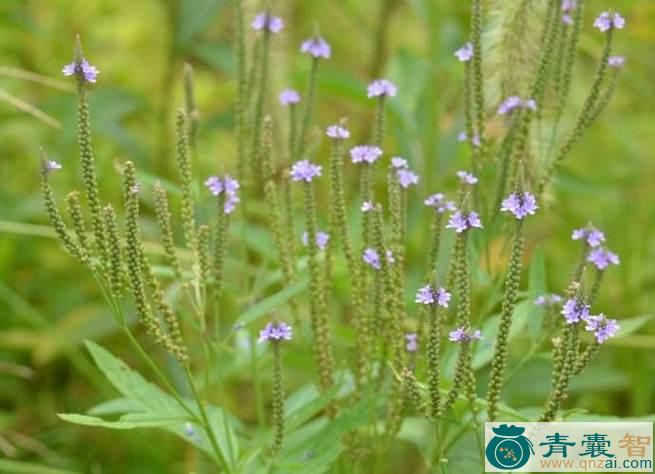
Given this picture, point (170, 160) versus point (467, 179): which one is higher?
point (170, 160)

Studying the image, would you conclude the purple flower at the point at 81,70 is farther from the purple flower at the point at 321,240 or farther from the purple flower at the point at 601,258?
the purple flower at the point at 601,258

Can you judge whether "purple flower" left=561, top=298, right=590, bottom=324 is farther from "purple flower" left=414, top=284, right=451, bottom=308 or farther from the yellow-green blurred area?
the yellow-green blurred area

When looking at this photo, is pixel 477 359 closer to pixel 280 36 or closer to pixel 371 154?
pixel 371 154

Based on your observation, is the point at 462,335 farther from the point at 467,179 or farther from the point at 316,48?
the point at 316,48

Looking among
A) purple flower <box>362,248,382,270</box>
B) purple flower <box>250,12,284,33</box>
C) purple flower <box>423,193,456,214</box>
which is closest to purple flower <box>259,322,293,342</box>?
purple flower <box>362,248,382,270</box>

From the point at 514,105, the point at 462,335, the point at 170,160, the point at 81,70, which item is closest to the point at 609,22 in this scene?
the point at 514,105

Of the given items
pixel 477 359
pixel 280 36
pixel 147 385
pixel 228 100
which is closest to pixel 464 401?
pixel 477 359

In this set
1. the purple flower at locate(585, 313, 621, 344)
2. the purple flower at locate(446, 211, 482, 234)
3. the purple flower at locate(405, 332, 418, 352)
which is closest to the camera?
the purple flower at locate(585, 313, 621, 344)
